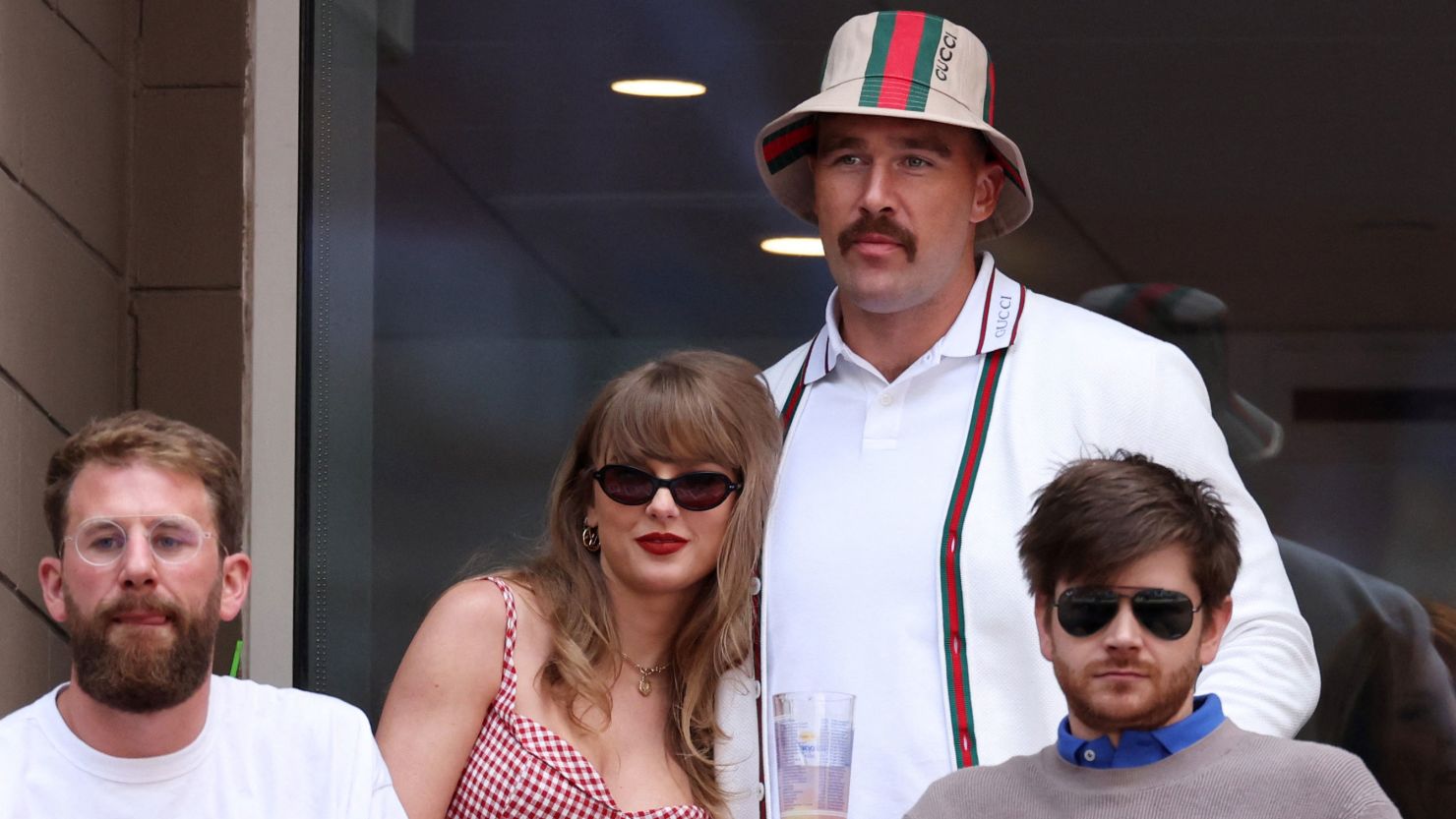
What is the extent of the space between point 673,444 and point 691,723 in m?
0.45

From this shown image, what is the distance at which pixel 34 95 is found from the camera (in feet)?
12.9

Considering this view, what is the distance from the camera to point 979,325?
3.07m

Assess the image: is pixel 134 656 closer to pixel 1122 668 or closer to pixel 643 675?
pixel 643 675

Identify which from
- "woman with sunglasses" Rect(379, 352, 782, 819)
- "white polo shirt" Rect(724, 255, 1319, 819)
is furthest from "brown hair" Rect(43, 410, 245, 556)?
"white polo shirt" Rect(724, 255, 1319, 819)

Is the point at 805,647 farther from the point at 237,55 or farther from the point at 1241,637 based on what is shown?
the point at 237,55

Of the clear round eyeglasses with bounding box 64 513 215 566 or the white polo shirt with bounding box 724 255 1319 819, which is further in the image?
the white polo shirt with bounding box 724 255 1319 819

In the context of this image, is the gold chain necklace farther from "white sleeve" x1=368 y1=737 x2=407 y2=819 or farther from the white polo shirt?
"white sleeve" x1=368 y1=737 x2=407 y2=819

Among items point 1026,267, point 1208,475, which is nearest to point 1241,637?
point 1208,475

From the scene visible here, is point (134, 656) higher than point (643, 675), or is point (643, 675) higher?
point (134, 656)

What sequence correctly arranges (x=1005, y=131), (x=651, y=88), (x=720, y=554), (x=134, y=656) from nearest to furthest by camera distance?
(x=134, y=656), (x=720, y=554), (x=1005, y=131), (x=651, y=88)

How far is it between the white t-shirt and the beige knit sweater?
829 millimetres

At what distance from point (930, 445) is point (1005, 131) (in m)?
1.23

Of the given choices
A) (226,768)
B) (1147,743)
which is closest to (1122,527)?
(1147,743)

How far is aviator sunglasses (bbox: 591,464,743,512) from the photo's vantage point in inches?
115
